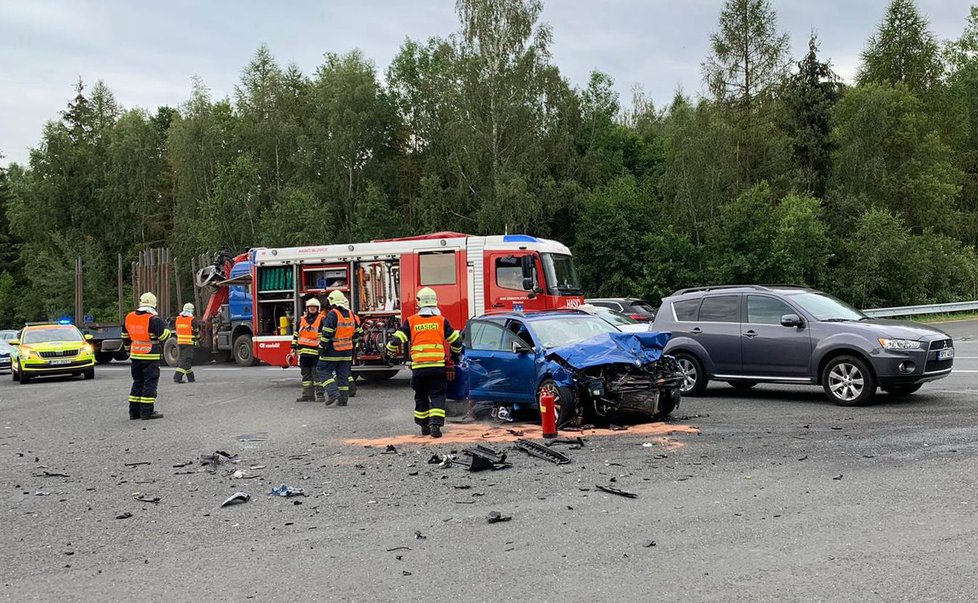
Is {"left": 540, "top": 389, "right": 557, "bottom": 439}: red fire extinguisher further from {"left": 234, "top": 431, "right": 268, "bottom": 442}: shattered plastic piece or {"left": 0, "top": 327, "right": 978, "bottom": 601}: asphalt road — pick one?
{"left": 234, "top": 431, "right": 268, "bottom": 442}: shattered plastic piece

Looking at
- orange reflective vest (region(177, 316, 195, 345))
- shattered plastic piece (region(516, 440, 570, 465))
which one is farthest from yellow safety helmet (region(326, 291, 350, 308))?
orange reflective vest (region(177, 316, 195, 345))

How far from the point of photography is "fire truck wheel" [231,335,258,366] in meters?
25.9

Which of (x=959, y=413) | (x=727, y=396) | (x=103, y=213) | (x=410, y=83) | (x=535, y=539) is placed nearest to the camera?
(x=535, y=539)

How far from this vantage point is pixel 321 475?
845 cm

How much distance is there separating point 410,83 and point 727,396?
37861 millimetres

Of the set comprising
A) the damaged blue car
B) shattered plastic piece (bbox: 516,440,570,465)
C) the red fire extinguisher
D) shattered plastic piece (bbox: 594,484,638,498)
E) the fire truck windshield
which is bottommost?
shattered plastic piece (bbox: 594,484,638,498)

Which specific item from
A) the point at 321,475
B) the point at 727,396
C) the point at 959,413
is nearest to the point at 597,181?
the point at 727,396

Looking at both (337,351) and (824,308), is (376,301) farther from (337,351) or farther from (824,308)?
(824,308)

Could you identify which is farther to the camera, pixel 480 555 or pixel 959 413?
pixel 959 413

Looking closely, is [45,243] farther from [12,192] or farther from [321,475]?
[321,475]

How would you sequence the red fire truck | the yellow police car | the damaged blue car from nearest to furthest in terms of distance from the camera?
1. the damaged blue car
2. the red fire truck
3. the yellow police car

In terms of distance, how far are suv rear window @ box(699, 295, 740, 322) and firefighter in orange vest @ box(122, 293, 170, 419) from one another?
8.58 metres

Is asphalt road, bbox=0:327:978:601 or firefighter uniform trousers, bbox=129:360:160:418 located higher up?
firefighter uniform trousers, bbox=129:360:160:418

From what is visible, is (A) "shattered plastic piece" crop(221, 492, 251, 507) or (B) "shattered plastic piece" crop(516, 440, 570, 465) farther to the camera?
(B) "shattered plastic piece" crop(516, 440, 570, 465)
